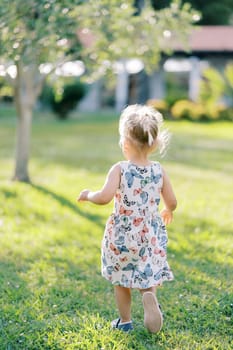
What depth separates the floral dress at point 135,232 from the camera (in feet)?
12.7

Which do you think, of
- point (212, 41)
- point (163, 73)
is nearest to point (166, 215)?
point (212, 41)

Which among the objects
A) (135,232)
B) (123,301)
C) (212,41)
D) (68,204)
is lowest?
(68,204)

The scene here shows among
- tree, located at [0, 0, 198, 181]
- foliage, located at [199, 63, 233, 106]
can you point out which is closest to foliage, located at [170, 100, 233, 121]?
foliage, located at [199, 63, 233, 106]

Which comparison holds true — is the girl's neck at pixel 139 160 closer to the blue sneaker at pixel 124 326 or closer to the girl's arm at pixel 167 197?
the girl's arm at pixel 167 197

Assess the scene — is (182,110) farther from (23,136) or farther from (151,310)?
(151,310)

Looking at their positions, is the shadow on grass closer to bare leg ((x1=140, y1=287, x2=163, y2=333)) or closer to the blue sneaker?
the blue sneaker

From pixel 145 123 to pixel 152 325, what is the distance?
3.77 ft

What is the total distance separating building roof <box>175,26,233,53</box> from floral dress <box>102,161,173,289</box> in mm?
22326

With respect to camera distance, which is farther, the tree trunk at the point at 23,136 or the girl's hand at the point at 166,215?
the tree trunk at the point at 23,136

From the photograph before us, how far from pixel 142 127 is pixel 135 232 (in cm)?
60

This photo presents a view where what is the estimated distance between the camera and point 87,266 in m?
5.55

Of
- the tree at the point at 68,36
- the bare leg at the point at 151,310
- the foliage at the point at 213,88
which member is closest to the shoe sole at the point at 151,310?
the bare leg at the point at 151,310

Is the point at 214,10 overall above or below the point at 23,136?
above

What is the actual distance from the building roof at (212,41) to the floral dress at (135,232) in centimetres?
2233
